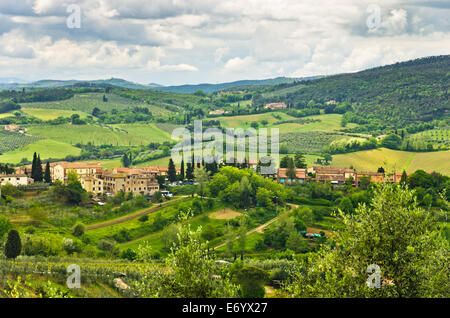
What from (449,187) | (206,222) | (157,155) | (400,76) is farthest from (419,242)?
(400,76)

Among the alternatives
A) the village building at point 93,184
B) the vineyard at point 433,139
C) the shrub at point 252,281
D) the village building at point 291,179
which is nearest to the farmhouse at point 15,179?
the village building at point 93,184

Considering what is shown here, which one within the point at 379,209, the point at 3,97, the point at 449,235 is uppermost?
the point at 3,97

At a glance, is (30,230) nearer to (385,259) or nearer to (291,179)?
(385,259)

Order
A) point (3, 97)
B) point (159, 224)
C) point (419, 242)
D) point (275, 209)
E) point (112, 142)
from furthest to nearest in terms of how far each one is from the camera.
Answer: point (3, 97), point (112, 142), point (275, 209), point (159, 224), point (419, 242)

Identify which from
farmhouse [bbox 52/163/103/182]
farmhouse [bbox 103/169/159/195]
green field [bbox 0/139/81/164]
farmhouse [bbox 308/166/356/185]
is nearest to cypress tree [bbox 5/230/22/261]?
farmhouse [bbox 103/169/159/195]

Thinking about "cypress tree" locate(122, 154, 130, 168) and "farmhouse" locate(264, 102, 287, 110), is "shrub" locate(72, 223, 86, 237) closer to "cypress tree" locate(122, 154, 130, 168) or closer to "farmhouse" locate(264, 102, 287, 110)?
"cypress tree" locate(122, 154, 130, 168)
